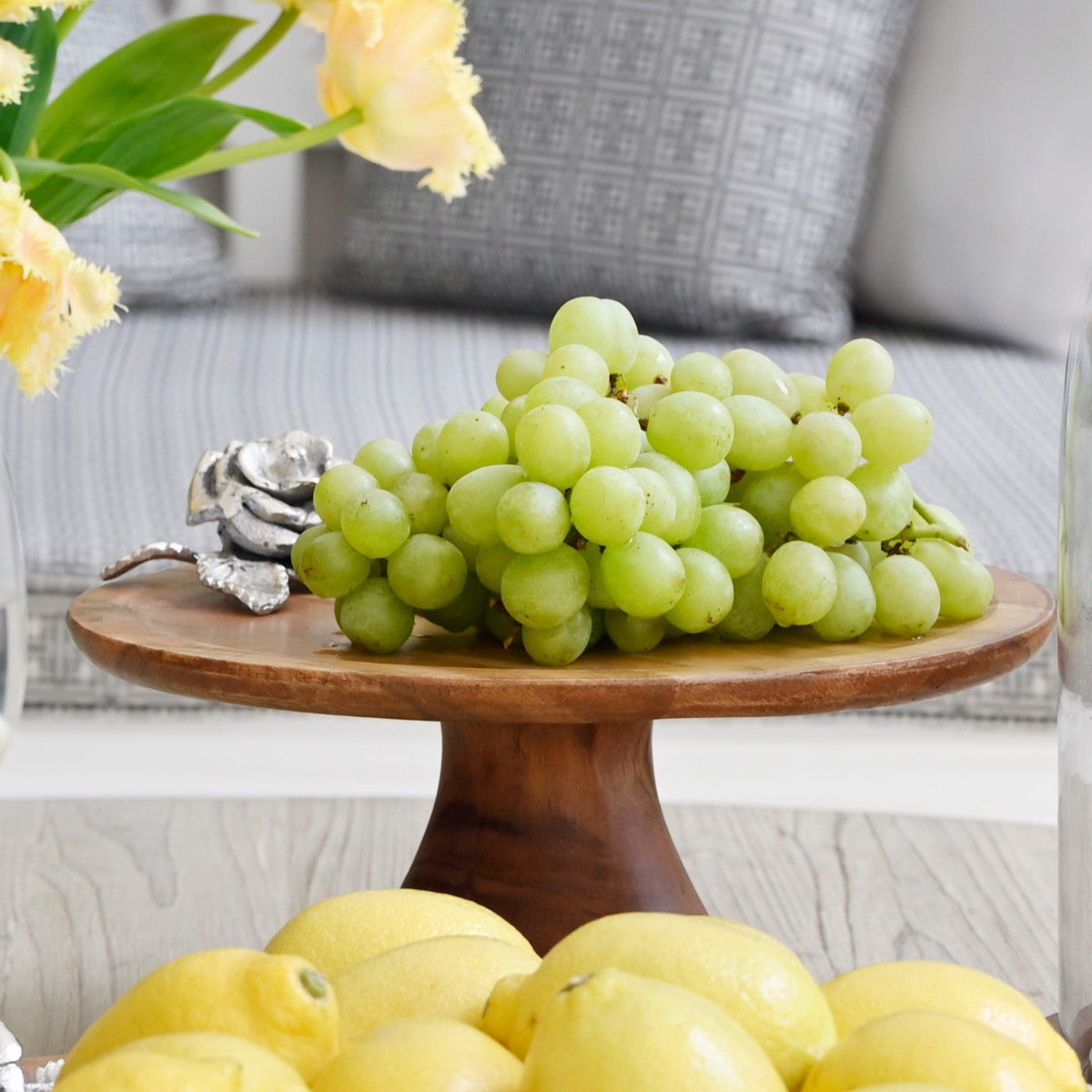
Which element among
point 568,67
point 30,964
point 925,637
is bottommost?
point 30,964

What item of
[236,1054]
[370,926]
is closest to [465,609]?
[370,926]

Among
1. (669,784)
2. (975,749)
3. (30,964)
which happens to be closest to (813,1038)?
(30,964)

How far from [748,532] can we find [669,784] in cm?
60

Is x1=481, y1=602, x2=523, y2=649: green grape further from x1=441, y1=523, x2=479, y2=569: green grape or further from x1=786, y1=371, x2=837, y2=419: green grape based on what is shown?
x1=786, y1=371, x2=837, y2=419: green grape

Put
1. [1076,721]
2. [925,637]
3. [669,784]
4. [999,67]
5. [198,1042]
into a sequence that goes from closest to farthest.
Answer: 1. [198,1042]
2. [1076,721]
3. [925,637]
4. [669,784]
5. [999,67]

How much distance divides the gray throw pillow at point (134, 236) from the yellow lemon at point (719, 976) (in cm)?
172

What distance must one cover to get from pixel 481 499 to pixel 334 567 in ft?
0.25

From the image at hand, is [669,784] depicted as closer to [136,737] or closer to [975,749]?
[975,749]

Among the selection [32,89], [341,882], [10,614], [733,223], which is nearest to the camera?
[10,614]

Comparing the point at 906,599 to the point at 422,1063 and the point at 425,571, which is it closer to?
the point at 425,571

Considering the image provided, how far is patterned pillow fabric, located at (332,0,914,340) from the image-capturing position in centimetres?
181

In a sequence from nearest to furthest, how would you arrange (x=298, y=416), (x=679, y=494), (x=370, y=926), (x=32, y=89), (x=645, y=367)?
1. (x=370, y=926)
2. (x=32, y=89)
3. (x=679, y=494)
4. (x=645, y=367)
5. (x=298, y=416)

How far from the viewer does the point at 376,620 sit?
2.20 feet

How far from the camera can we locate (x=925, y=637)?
0.70 metres
